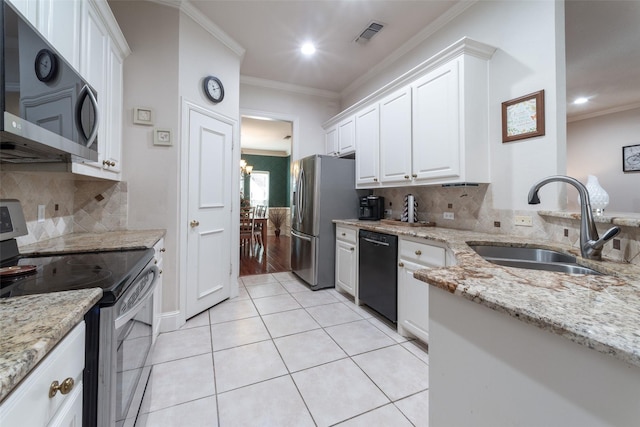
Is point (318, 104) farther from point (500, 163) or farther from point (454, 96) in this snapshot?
point (500, 163)

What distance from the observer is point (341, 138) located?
146 inches

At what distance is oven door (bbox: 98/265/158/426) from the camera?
0.83m

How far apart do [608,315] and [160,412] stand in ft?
6.20

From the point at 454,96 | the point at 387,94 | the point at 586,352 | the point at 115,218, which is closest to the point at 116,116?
the point at 115,218

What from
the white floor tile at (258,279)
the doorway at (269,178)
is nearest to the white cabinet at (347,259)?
the white floor tile at (258,279)

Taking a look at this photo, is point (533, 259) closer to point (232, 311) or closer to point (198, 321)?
point (232, 311)

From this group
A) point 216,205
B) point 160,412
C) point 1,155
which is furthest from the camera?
point 216,205

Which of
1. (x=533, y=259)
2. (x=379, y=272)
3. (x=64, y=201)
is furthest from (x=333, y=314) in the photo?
(x=64, y=201)

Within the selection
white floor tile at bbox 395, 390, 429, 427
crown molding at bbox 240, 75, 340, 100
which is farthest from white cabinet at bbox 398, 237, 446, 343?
crown molding at bbox 240, 75, 340, 100

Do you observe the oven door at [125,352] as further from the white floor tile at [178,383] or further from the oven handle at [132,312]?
the white floor tile at [178,383]

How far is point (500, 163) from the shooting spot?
2105mm

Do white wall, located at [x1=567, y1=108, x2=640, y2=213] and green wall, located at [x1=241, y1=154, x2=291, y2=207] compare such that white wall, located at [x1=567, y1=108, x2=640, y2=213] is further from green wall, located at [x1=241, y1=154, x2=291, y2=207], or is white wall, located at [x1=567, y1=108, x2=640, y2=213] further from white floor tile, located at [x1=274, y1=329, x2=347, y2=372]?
green wall, located at [x1=241, y1=154, x2=291, y2=207]

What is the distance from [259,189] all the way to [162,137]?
6.17 meters

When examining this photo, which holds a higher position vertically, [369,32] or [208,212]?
[369,32]
